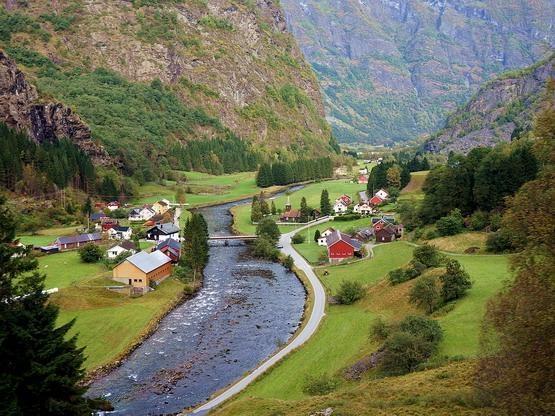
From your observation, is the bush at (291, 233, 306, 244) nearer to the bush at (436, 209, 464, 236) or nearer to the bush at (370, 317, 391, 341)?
the bush at (436, 209, 464, 236)

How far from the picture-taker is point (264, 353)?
49.9 meters

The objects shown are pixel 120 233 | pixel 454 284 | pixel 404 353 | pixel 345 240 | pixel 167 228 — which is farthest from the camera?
pixel 167 228

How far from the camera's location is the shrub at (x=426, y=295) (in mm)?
49438

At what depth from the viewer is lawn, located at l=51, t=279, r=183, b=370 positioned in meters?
50.7

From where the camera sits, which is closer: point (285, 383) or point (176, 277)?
point (285, 383)

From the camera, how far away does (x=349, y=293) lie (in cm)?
6062

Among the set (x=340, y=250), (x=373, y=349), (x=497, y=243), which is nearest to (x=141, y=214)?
(x=340, y=250)

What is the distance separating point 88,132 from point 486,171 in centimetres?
11820

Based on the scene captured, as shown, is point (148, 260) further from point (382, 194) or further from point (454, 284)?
point (382, 194)

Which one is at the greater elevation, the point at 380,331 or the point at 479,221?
the point at 479,221

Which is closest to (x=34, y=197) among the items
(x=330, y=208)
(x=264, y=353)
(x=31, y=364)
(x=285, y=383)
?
(x=330, y=208)

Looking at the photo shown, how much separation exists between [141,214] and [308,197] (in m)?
50.7

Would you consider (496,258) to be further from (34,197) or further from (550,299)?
(34,197)

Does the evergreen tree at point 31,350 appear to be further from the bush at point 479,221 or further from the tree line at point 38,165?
the tree line at point 38,165
